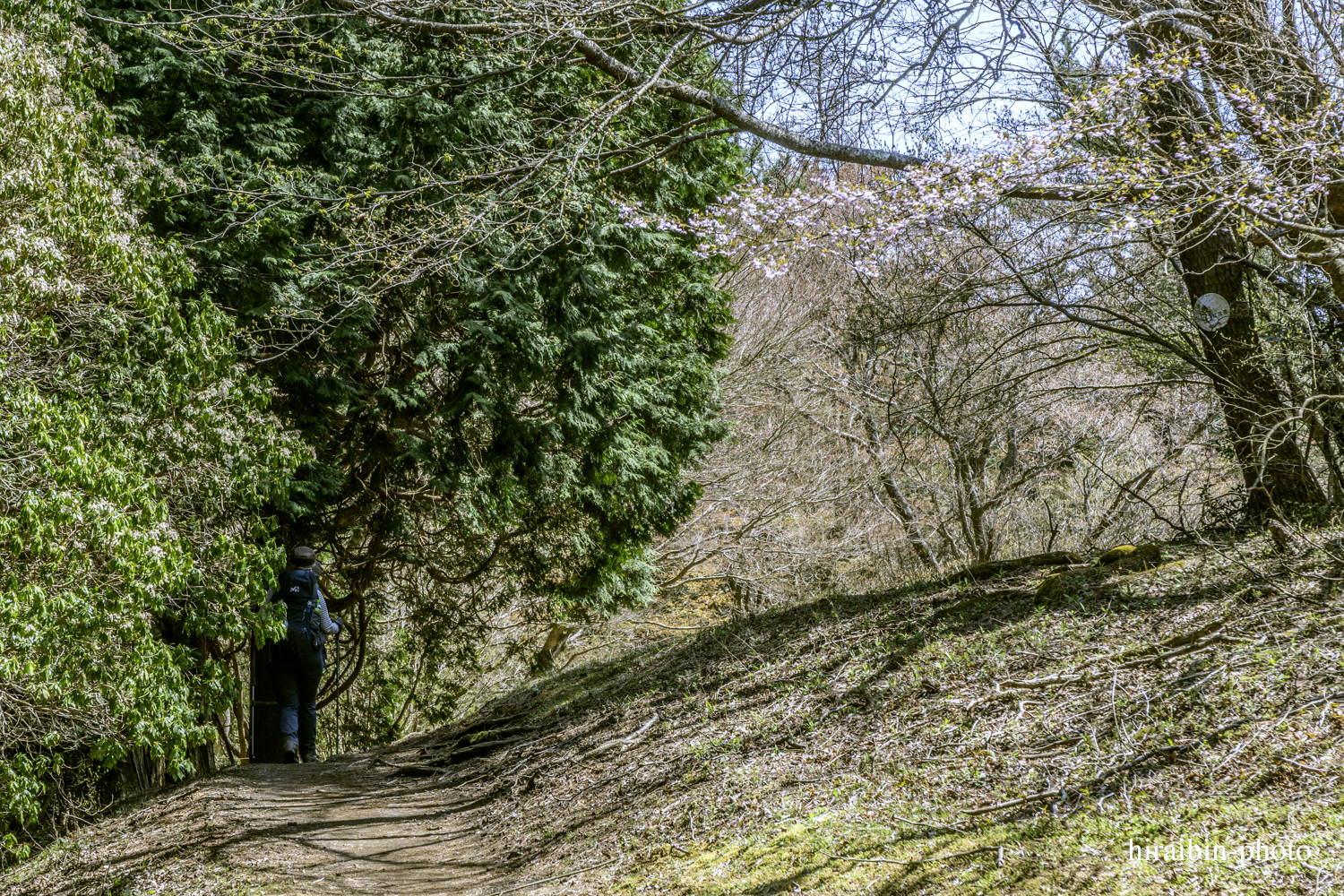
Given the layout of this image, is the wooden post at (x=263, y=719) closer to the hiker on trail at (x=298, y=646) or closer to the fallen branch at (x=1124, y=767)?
the hiker on trail at (x=298, y=646)

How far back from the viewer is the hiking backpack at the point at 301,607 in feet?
28.5

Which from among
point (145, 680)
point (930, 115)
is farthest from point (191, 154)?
point (930, 115)

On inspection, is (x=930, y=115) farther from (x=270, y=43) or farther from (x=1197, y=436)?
(x=270, y=43)

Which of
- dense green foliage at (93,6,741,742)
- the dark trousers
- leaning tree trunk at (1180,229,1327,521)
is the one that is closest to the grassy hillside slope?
leaning tree trunk at (1180,229,1327,521)

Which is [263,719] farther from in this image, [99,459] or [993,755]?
[993,755]

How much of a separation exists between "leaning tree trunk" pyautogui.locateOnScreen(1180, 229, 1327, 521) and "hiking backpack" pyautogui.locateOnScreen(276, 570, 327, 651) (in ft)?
25.0

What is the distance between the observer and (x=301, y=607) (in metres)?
8.74

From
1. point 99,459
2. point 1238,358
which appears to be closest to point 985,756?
point 1238,358

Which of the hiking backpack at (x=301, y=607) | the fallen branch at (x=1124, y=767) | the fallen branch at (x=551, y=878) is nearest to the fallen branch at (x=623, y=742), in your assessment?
the fallen branch at (x=551, y=878)

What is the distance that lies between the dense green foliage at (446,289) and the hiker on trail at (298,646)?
627 millimetres

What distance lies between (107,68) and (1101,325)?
800 centimetres

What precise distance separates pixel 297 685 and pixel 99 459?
3488 mm

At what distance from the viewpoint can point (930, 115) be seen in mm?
7613

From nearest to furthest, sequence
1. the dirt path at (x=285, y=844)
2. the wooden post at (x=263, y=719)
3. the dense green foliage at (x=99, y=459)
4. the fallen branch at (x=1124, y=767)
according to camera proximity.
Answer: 1. the fallen branch at (x=1124, y=767)
2. the dirt path at (x=285, y=844)
3. the dense green foliage at (x=99, y=459)
4. the wooden post at (x=263, y=719)
